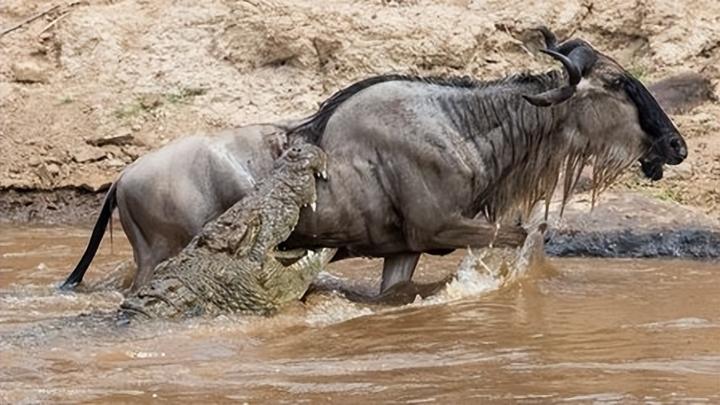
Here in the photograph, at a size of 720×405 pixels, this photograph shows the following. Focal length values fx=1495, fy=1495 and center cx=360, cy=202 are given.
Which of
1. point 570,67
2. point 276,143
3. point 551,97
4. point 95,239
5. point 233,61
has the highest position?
point 570,67

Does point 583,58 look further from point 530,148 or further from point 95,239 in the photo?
point 95,239

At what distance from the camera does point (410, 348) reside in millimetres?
6199

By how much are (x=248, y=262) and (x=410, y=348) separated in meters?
1.40

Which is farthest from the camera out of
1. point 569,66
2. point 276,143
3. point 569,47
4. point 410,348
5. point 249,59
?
point 249,59

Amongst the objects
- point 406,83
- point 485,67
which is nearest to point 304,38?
point 485,67

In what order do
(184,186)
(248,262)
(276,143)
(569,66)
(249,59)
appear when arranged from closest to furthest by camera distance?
(248,262)
(569,66)
(184,186)
(276,143)
(249,59)

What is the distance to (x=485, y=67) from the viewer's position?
1255 cm

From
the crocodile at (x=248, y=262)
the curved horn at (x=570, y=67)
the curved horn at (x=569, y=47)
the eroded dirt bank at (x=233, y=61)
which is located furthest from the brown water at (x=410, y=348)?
the eroded dirt bank at (x=233, y=61)

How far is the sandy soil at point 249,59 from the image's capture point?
12.3 meters

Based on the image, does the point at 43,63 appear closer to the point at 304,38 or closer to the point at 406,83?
the point at 304,38

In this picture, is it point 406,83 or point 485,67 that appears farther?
point 485,67

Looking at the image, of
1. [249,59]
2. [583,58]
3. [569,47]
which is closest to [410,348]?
[583,58]

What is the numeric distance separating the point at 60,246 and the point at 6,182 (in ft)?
6.34

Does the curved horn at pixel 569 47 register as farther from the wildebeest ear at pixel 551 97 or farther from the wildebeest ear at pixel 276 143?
the wildebeest ear at pixel 276 143
